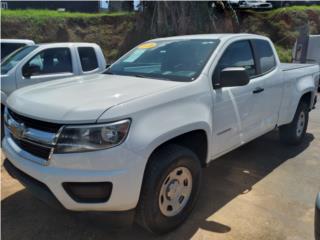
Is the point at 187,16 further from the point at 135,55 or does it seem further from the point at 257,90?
the point at 257,90

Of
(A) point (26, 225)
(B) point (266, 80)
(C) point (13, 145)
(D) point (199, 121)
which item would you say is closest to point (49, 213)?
(A) point (26, 225)

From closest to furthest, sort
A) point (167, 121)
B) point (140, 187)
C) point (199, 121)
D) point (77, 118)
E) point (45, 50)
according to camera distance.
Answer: point (77, 118) < point (140, 187) < point (167, 121) < point (199, 121) < point (45, 50)

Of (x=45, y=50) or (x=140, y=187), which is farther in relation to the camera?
(x=45, y=50)

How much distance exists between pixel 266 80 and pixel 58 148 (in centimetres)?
292

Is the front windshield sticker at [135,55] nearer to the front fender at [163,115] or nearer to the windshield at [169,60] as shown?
the windshield at [169,60]

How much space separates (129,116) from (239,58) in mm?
2081

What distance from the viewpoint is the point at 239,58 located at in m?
4.18

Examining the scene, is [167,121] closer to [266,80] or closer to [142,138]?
[142,138]

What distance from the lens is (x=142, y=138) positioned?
2.65 meters

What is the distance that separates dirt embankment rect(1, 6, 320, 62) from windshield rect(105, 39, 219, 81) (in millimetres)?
14609

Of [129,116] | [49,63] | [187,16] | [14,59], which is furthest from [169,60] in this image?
[187,16]

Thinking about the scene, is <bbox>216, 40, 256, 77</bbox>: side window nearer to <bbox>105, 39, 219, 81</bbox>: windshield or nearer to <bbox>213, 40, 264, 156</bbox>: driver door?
<bbox>213, 40, 264, 156</bbox>: driver door

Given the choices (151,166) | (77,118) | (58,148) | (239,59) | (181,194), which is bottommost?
(181,194)

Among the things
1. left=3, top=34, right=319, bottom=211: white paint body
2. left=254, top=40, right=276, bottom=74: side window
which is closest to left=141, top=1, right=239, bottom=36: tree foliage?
left=254, top=40, right=276, bottom=74: side window
